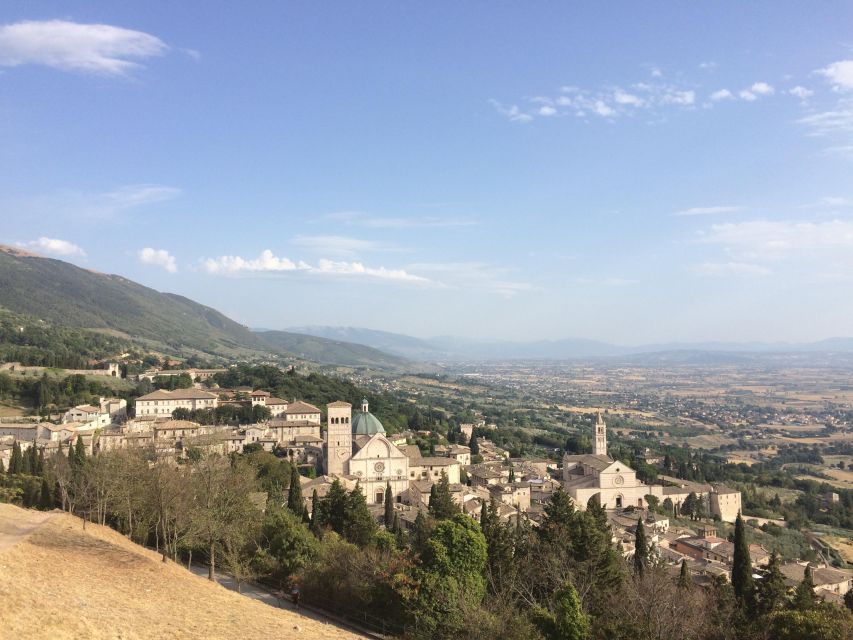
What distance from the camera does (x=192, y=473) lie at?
30766 mm

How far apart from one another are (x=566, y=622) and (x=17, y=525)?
66.4 feet

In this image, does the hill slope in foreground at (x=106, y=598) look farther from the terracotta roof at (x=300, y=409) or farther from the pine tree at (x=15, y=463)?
the terracotta roof at (x=300, y=409)

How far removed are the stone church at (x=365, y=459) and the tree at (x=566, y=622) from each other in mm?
35662

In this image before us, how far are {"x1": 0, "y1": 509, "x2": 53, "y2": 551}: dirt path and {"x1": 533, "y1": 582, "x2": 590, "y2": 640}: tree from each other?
16311 mm

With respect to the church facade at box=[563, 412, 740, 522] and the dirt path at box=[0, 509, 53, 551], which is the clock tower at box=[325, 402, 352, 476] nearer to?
the church facade at box=[563, 412, 740, 522]

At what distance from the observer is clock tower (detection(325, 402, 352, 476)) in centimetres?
5966

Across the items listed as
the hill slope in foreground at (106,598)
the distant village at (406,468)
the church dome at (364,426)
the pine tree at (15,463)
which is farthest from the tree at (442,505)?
the pine tree at (15,463)

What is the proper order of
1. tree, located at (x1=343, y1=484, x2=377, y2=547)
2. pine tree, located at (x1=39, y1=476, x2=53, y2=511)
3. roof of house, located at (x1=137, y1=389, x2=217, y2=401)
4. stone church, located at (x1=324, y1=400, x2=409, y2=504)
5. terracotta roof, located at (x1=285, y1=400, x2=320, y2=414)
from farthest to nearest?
roof of house, located at (x1=137, y1=389, x2=217, y2=401) → terracotta roof, located at (x1=285, y1=400, x2=320, y2=414) → stone church, located at (x1=324, y1=400, x2=409, y2=504) → pine tree, located at (x1=39, y1=476, x2=53, y2=511) → tree, located at (x1=343, y1=484, x2=377, y2=547)

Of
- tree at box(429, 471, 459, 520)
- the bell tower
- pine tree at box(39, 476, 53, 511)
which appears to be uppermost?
pine tree at box(39, 476, 53, 511)

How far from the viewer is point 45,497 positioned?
1476 inches

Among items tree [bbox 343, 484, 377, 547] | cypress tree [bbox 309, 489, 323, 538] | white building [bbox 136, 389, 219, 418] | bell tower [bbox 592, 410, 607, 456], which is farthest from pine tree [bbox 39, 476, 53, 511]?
bell tower [bbox 592, 410, 607, 456]

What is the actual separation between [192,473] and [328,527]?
883 cm

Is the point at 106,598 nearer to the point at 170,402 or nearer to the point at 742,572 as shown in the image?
the point at 742,572

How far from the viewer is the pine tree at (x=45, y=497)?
36906 millimetres
